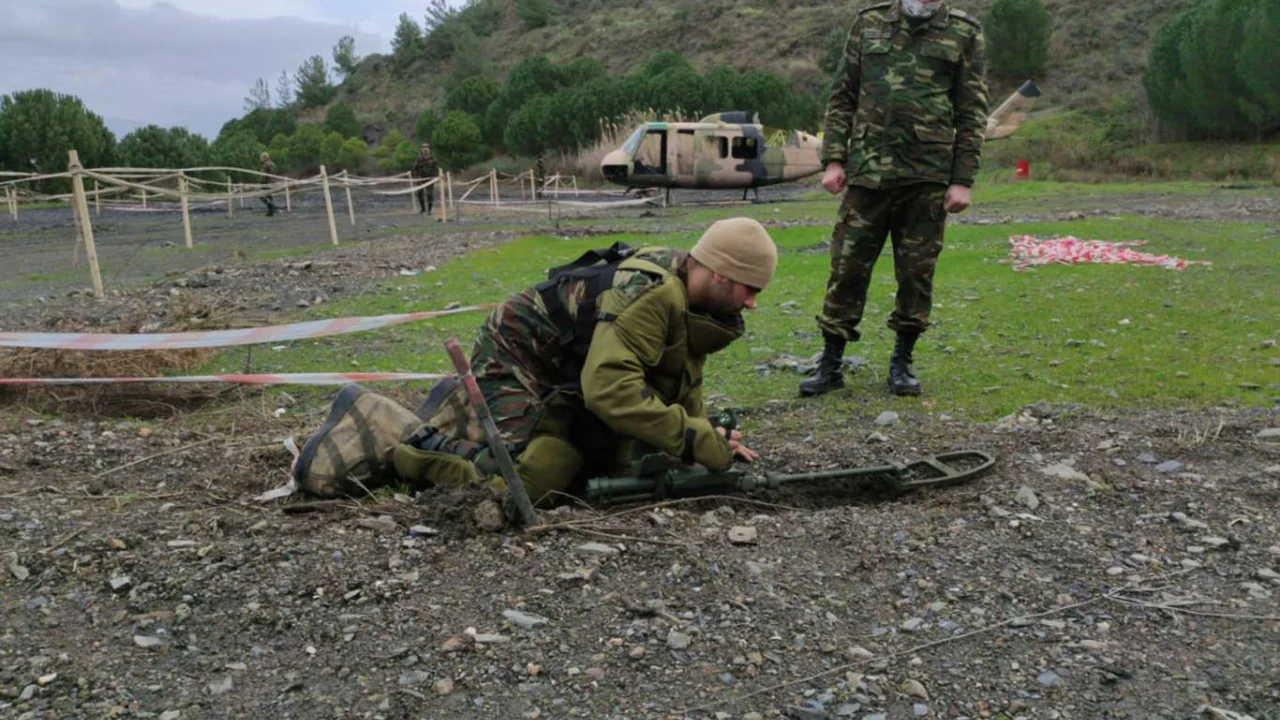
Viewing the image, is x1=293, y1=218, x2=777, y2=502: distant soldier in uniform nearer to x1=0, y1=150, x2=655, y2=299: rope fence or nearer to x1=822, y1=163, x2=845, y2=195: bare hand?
x1=822, y1=163, x2=845, y2=195: bare hand

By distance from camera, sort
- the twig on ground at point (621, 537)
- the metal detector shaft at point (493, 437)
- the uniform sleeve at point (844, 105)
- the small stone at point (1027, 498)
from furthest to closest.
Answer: the uniform sleeve at point (844, 105), the small stone at point (1027, 498), the twig on ground at point (621, 537), the metal detector shaft at point (493, 437)

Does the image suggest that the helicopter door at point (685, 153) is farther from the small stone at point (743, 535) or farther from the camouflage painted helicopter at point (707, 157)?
the small stone at point (743, 535)

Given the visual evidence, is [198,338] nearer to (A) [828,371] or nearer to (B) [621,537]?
(B) [621,537]

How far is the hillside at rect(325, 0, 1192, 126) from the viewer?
44938mm

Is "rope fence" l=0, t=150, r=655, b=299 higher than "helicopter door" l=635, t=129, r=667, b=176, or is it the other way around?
"helicopter door" l=635, t=129, r=667, b=176

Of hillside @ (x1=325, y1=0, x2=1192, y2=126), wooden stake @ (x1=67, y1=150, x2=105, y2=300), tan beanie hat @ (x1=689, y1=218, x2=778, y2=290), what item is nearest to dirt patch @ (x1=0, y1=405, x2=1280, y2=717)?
tan beanie hat @ (x1=689, y1=218, x2=778, y2=290)

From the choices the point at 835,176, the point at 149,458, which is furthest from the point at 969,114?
the point at 149,458

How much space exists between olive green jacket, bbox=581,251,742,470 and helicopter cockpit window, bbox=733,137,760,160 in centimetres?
2113

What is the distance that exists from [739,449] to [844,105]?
2.34 m

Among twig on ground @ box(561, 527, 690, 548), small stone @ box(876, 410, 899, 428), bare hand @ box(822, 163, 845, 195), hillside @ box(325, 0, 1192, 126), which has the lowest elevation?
small stone @ box(876, 410, 899, 428)

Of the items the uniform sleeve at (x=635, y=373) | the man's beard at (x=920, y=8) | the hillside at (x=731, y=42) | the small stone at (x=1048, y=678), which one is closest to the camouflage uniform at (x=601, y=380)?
the uniform sleeve at (x=635, y=373)

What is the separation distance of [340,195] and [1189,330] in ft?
128

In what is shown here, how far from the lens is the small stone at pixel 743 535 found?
Answer: 11.0 feet

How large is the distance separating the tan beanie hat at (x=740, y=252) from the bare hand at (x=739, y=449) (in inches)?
27.4
